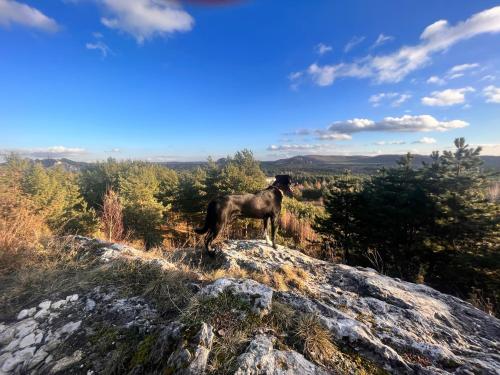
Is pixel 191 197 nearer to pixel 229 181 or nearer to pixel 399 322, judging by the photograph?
pixel 229 181

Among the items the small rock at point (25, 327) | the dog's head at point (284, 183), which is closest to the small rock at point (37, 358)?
the small rock at point (25, 327)

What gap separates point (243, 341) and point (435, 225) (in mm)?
10516

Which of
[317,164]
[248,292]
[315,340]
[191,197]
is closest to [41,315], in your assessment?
[248,292]

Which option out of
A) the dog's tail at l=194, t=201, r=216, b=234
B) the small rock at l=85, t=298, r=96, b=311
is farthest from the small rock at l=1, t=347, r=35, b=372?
the dog's tail at l=194, t=201, r=216, b=234

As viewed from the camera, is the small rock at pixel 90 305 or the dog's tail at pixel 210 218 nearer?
the small rock at pixel 90 305

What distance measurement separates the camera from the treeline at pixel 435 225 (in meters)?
8.35

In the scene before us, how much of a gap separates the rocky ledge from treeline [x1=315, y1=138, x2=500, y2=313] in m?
4.93

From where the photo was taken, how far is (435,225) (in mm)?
9734

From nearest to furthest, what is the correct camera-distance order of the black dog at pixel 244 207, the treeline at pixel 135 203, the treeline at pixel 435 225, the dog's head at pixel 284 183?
the black dog at pixel 244 207 < the dog's head at pixel 284 183 < the treeline at pixel 435 225 < the treeline at pixel 135 203

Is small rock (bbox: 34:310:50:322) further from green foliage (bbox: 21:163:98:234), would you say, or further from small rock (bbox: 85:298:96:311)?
green foliage (bbox: 21:163:98:234)

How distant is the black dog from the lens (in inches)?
233

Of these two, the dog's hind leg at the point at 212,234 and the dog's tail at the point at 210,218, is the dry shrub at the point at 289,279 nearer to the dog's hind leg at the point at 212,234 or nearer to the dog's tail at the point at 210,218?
the dog's hind leg at the point at 212,234

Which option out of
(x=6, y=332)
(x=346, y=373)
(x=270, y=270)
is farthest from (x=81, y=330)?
(x=270, y=270)

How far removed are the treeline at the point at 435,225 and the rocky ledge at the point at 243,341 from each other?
4.93 metres
